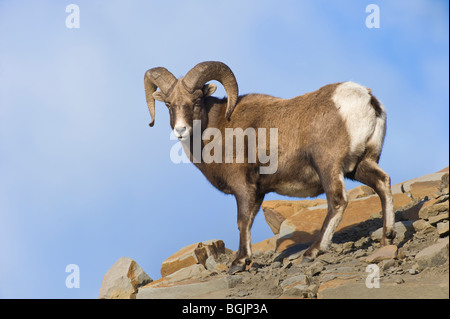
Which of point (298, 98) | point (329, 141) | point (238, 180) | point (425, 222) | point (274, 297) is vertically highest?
point (298, 98)

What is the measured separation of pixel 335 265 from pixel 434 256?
5.66 feet

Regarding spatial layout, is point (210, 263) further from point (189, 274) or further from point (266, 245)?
point (266, 245)

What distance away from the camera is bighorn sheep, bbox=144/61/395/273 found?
10.2 metres

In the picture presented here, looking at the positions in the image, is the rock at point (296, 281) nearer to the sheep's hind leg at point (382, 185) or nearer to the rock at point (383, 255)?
the rock at point (383, 255)

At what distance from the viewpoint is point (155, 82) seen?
12078 mm

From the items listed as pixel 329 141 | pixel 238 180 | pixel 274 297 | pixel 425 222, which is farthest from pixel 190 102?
pixel 425 222

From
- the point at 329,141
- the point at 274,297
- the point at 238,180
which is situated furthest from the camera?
the point at 238,180

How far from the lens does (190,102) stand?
11445 mm

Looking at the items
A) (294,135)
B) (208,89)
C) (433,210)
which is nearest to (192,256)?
(208,89)

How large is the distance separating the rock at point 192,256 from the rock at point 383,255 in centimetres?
458

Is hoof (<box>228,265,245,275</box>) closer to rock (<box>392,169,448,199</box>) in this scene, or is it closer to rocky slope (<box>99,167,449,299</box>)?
rocky slope (<box>99,167,449,299</box>)

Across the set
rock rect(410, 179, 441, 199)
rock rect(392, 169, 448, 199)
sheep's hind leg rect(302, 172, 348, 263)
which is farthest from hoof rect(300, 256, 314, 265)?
rock rect(392, 169, 448, 199)
